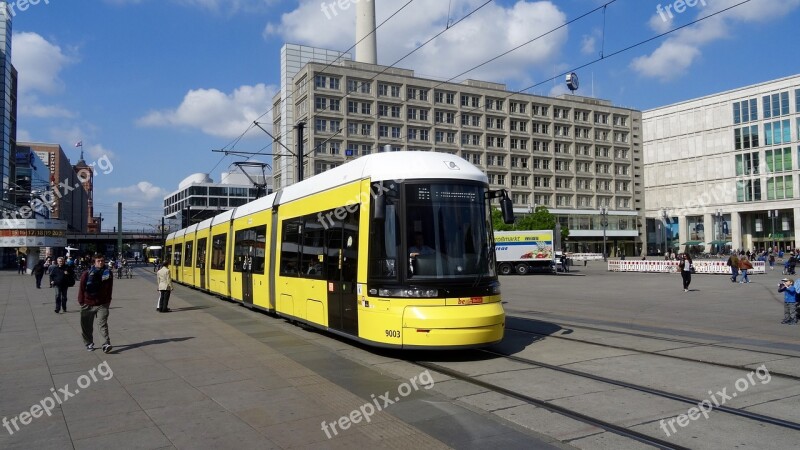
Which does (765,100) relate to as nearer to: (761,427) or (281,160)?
(281,160)

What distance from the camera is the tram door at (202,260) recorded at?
24.6 m

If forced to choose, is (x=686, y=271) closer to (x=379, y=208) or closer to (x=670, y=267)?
(x=379, y=208)

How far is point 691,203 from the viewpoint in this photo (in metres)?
93.1

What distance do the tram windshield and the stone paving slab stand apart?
1593 millimetres

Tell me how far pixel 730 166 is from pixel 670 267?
170 ft

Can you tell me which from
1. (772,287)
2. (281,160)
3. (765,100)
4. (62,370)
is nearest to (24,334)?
(62,370)

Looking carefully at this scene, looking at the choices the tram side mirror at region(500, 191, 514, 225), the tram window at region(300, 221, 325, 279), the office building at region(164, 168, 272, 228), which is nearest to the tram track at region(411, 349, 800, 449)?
the tram side mirror at region(500, 191, 514, 225)

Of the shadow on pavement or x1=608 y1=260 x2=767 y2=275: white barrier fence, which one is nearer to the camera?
the shadow on pavement

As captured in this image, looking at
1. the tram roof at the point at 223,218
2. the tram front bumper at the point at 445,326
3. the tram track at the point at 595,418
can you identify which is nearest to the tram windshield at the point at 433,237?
the tram front bumper at the point at 445,326

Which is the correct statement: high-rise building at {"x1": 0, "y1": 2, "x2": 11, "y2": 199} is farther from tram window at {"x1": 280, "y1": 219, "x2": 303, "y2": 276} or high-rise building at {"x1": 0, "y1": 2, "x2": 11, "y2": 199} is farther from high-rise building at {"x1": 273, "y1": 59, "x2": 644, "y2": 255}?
tram window at {"x1": 280, "y1": 219, "x2": 303, "y2": 276}

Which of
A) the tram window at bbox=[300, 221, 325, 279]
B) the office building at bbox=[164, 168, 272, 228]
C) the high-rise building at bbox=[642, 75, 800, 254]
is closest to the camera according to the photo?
the tram window at bbox=[300, 221, 325, 279]

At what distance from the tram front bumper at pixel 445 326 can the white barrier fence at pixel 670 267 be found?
115ft

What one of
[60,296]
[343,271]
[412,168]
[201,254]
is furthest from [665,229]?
[412,168]

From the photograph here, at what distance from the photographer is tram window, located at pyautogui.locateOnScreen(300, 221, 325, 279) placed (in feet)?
38.1
